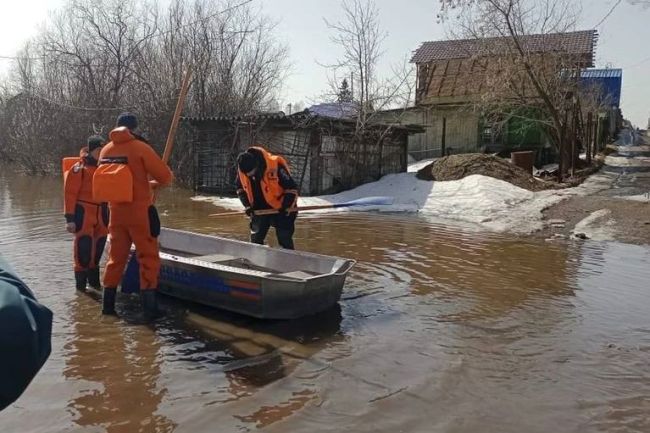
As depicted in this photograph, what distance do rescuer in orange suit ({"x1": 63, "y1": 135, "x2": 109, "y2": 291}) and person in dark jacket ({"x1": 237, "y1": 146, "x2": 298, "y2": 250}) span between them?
1.69 metres

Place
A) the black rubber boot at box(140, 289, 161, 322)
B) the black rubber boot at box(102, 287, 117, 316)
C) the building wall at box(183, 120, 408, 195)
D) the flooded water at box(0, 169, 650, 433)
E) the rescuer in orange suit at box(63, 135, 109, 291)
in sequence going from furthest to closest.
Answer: the building wall at box(183, 120, 408, 195) < the rescuer in orange suit at box(63, 135, 109, 291) < the black rubber boot at box(102, 287, 117, 316) < the black rubber boot at box(140, 289, 161, 322) < the flooded water at box(0, 169, 650, 433)

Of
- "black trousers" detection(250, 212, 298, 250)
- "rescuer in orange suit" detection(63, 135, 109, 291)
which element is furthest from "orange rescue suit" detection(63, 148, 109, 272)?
"black trousers" detection(250, 212, 298, 250)

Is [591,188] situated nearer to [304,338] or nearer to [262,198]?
[262,198]

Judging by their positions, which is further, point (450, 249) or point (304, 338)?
point (450, 249)

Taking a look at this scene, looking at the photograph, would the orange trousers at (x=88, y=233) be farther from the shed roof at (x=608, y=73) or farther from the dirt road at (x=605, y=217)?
the shed roof at (x=608, y=73)

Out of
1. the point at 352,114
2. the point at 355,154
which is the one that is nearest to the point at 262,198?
the point at 355,154

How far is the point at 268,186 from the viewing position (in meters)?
7.37

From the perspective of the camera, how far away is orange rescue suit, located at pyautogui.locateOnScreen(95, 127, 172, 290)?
5.83 m

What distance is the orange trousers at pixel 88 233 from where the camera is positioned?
6848 mm

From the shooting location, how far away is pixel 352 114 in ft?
70.5

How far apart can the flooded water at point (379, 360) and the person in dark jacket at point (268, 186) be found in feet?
3.92

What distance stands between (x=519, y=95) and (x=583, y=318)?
17.5 metres

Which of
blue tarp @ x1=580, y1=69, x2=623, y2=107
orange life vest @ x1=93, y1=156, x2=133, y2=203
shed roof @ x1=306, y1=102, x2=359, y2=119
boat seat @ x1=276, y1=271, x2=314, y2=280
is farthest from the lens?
blue tarp @ x1=580, y1=69, x2=623, y2=107

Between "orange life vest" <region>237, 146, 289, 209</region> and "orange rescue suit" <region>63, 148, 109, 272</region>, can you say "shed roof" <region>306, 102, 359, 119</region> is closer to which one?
"orange life vest" <region>237, 146, 289, 209</region>
